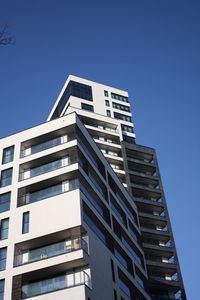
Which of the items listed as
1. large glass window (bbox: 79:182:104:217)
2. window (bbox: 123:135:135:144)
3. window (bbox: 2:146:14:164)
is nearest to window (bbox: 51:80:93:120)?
window (bbox: 123:135:135:144)

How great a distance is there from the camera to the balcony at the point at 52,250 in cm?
4147

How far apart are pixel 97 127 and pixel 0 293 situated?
5758cm

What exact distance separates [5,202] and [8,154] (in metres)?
7.01

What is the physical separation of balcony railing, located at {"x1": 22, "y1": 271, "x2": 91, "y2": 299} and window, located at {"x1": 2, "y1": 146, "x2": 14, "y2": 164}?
54.0 ft

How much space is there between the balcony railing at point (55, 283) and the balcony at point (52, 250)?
7.23 feet

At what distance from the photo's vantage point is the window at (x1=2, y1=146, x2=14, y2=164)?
2059 inches

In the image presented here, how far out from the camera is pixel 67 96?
3873 inches

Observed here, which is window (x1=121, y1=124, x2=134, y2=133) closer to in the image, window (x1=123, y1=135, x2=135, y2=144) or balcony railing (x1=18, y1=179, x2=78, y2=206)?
window (x1=123, y1=135, x2=135, y2=144)

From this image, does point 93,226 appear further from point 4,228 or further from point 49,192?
point 4,228

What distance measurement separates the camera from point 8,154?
52.8 m

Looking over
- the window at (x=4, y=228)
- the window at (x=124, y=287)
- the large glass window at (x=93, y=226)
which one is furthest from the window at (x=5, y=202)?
the window at (x=124, y=287)

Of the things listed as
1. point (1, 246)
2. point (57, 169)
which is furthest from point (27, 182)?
point (1, 246)

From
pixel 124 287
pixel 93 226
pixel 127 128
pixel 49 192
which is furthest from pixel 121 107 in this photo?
pixel 93 226

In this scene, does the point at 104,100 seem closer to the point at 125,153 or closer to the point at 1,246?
the point at 125,153
